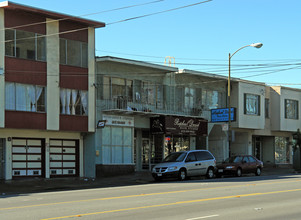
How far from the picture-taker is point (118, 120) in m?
32.4

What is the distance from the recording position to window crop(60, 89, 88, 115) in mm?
29906

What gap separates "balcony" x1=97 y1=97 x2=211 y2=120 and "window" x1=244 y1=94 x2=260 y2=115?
4465mm

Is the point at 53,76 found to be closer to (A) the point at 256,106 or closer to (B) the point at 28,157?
(B) the point at 28,157

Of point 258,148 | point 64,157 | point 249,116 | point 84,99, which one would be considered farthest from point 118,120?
point 258,148

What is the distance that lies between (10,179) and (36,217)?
17.1 metres

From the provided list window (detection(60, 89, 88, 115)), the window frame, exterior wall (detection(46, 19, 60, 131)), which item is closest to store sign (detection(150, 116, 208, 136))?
the window frame

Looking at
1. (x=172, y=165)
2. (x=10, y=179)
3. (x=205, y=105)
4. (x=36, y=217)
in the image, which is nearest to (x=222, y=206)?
(x=36, y=217)

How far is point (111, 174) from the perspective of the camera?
31.7m

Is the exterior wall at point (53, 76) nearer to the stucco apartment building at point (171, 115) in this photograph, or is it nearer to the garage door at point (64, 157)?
the garage door at point (64, 157)

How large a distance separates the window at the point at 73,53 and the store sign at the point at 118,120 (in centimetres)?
360

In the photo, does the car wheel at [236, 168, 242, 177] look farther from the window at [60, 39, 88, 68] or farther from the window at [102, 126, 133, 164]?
the window at [60, 39, 88, 68]

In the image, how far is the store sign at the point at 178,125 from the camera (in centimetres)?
3453

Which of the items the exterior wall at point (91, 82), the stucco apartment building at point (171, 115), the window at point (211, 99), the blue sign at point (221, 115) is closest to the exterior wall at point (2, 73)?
the exterior wall at point (91, 82)

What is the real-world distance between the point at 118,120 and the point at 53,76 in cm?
545
